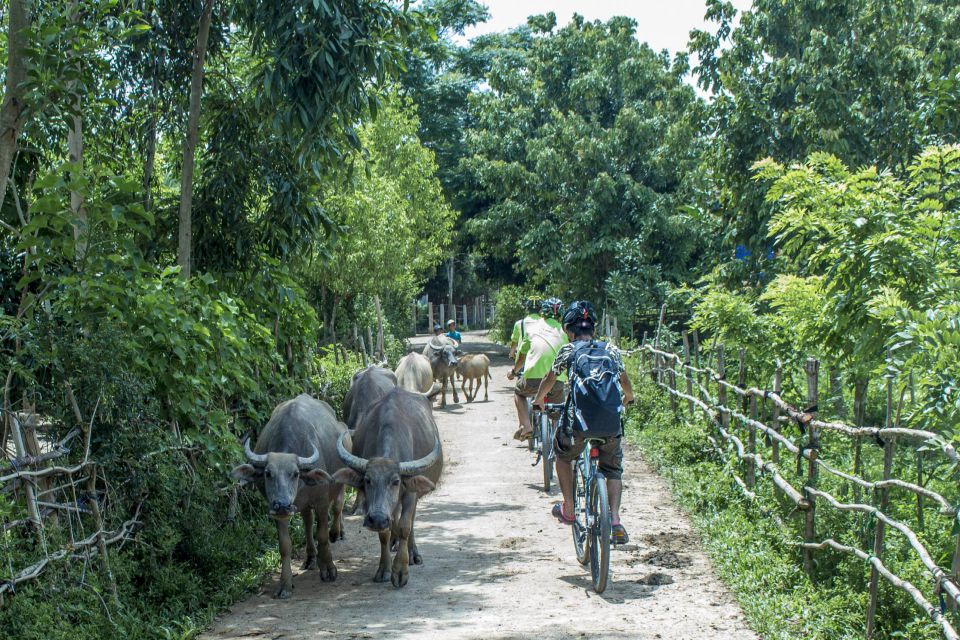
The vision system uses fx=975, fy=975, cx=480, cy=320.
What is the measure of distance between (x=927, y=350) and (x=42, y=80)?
5.40m

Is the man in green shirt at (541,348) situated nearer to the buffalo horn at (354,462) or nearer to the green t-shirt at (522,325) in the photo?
the green t-shirt at (522,325)

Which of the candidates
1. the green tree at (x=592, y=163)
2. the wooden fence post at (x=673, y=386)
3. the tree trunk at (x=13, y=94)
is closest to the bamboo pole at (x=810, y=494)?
the tree trunk at (x=13, y=94)

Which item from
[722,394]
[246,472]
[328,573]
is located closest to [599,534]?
[328,573]

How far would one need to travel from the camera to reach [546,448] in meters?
10.4

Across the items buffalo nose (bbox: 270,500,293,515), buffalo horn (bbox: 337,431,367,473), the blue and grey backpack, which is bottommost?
buffalo nose (bbox: 270,500,293,515)

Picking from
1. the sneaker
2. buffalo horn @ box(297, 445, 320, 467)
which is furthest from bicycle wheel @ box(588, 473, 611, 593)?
buffalo horn @ box(297, 445, 320, 467)

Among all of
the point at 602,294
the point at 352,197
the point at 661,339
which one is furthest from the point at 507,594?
the point at 602,294

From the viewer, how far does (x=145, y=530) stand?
6902mm

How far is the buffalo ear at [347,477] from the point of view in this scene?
723 cm

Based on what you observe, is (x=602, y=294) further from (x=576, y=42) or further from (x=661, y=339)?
(x=576, y=42)

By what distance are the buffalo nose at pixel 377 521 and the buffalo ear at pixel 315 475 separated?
0.62 metres

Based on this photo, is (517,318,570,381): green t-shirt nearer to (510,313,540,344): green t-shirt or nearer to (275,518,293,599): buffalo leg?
(510,313,540,344): green t-shirt

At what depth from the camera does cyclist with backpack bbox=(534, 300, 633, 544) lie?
6816 millimetres

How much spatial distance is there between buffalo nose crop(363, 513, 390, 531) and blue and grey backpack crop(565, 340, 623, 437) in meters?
1.48
